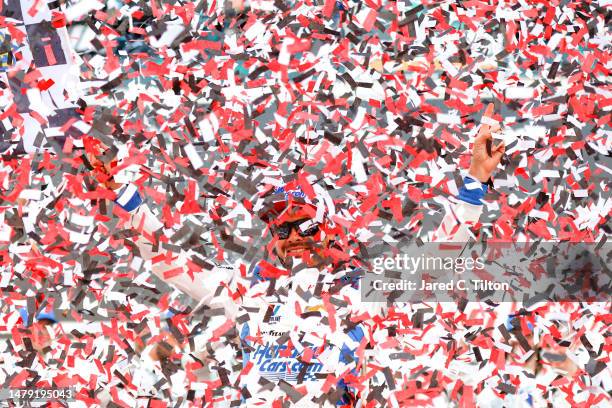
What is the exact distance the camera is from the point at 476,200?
3.51 feet

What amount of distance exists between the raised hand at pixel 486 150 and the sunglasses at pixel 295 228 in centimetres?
30

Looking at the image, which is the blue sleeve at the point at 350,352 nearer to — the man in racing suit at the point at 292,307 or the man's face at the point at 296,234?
the man in racing suit at the point at 292,307

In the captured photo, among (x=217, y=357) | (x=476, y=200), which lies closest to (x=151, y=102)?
(x=217, y=357)

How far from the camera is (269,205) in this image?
1.05 m

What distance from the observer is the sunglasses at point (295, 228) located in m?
1.05

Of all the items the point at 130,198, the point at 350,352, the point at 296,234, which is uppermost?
the point at 130,198

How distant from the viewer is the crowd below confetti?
3.46 ft

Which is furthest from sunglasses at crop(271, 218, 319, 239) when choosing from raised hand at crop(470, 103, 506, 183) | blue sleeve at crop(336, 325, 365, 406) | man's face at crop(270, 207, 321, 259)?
raised hand at crop(470, 103, 506, 183)

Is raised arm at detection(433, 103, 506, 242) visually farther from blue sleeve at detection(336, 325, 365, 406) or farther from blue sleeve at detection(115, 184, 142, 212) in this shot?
blue sleeve at detection(115, 184, 142, 212)

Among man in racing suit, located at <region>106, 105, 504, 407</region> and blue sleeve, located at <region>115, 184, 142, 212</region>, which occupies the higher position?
blue sleeve, located at <region>115, 184, 142, 212</region>

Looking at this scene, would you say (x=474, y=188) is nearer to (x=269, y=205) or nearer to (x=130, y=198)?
(x=269, y=205)

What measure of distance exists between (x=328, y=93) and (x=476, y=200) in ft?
1.04

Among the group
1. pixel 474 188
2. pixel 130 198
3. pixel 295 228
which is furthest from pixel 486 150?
pixel 130 198

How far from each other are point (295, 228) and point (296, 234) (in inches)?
0.4
